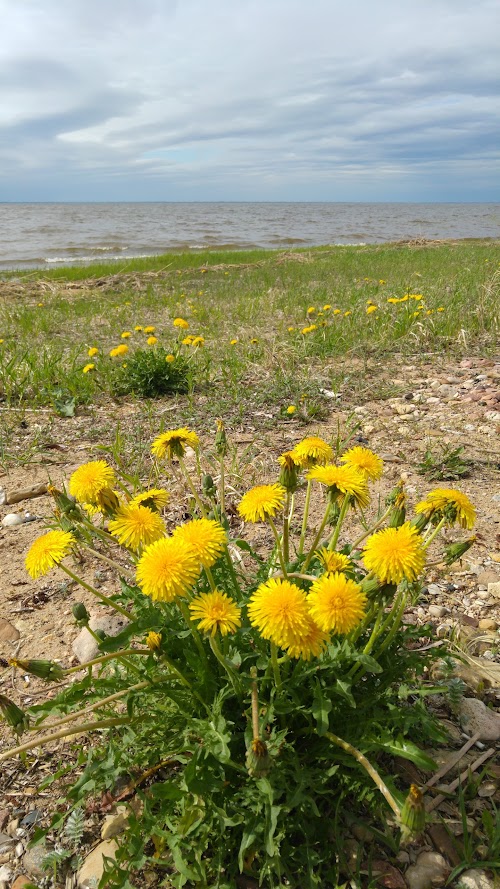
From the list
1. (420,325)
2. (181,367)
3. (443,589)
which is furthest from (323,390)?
(443,589)

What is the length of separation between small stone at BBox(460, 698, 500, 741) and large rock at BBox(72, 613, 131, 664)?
45.2 inches

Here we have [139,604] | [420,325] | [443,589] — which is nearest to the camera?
[139,604]

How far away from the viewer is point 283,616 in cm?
115

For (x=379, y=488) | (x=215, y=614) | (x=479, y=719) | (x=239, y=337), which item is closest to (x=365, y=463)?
(x=215, y=614)

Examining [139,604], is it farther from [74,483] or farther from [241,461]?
[241,461]

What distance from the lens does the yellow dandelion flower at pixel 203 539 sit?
4.15ft

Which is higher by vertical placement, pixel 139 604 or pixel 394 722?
pixel 139 604

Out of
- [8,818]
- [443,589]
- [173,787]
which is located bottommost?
[8,818]

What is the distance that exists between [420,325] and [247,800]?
16.2ft

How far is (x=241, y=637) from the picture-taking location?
1497 mm

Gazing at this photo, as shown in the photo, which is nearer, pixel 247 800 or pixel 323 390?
pixel 247 800

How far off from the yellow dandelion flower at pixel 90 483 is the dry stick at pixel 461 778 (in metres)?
1.20

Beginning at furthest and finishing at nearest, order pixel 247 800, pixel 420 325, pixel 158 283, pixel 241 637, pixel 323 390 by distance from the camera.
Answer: pixel 158 283 < pixel 420 325 < pixel 323 390 < pixel 241 637 < pixel 247 800

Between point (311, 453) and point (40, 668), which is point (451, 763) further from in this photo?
point (40, 668)
